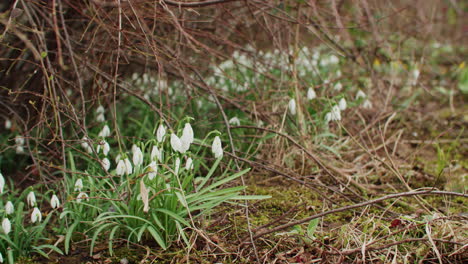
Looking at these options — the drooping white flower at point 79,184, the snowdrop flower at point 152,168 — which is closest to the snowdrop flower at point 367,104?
the snowdrop flower at point 152,168

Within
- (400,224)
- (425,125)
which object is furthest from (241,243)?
(425,125)

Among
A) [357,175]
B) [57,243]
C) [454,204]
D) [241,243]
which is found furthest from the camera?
[357,175]

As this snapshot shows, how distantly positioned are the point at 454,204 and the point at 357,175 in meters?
0.68

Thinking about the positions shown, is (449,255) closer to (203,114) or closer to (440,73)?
(203,114)

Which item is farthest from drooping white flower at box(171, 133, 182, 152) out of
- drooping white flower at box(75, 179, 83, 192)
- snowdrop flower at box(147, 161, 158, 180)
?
drooping white flower at box(75, 179, 83, 192)

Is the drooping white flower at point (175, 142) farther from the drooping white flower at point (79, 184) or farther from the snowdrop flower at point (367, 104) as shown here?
the snowdrop flower at point (367, 104)

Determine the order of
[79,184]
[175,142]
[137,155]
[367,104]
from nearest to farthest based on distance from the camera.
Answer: [175,142] < [137,155] < [79,184] < [367,104]

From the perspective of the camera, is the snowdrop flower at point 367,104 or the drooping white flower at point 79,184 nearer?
the drooping white flower at point 79,184

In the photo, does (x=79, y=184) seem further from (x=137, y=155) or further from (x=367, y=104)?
(x=367, y=104)

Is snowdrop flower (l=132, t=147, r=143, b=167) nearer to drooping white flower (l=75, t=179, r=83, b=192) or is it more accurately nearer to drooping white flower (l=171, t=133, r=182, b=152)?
drooping white flower (l=171, t=133, r=182, b=152)

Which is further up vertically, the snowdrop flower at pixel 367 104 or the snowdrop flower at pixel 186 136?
the snowdrop flower at pixel 186 136

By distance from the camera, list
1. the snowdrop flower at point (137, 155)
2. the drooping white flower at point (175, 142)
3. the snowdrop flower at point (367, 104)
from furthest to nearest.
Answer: the snowdrop flower at point (367, 104) → the snowdrop flower at point (137, 155) → the drooping white flower at point (175, 142)

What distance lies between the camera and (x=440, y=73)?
20.1 feet

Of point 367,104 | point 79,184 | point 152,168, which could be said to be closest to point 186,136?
point 152,168
